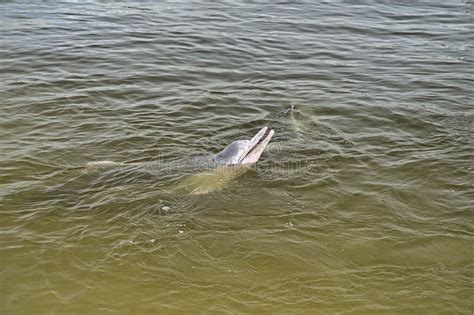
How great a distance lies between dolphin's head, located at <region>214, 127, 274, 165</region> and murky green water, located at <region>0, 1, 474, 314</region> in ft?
0.62

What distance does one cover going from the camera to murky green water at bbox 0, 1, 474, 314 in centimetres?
504

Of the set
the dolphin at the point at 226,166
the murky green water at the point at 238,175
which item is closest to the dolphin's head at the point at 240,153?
the dolphin at the point at 226,166

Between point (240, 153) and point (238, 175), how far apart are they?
30 cm

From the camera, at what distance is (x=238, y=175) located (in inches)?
275

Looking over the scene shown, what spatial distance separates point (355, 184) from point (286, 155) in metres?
1.12

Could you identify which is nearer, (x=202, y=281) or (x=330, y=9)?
(x=202, y=281)

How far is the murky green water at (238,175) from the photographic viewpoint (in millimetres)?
5035

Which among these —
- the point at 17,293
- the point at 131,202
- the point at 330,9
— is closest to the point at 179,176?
the point at 131,202

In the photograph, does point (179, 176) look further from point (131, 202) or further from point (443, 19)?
point (443, 19)

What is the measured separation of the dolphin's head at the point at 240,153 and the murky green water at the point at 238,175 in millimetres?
190

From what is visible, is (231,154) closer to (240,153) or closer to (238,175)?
(240,153)

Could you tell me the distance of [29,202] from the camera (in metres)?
6.36

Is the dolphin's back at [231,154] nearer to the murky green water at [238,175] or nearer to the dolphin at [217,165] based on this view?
the dolphin at [217,165]

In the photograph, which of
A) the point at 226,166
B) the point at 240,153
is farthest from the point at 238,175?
the point at 240,153
